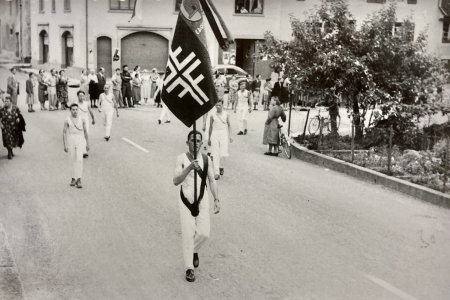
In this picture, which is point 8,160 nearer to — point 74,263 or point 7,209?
point 7,209

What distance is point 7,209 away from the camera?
36.6ft

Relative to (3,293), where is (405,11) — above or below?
above

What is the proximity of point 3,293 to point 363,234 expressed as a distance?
534cm

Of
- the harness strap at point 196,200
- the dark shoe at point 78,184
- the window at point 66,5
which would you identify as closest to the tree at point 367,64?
the dark shoe at point 78,184

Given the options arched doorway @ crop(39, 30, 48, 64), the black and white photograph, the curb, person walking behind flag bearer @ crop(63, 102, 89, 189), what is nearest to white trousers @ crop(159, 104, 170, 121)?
the black and white photograph

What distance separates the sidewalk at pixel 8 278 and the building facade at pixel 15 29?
47.7 metres

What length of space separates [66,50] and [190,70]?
38248 millimetres

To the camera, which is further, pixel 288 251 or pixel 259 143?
pixel 259 143

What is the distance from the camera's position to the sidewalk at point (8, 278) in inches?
286

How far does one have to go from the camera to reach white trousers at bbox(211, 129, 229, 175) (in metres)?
13.8

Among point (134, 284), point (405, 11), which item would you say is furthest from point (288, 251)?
point (405, 11)

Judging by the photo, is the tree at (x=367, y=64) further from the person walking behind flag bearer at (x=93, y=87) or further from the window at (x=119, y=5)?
the window at (x=119, y=5)

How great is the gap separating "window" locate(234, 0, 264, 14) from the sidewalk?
33089mm

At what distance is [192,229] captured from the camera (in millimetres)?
7766
